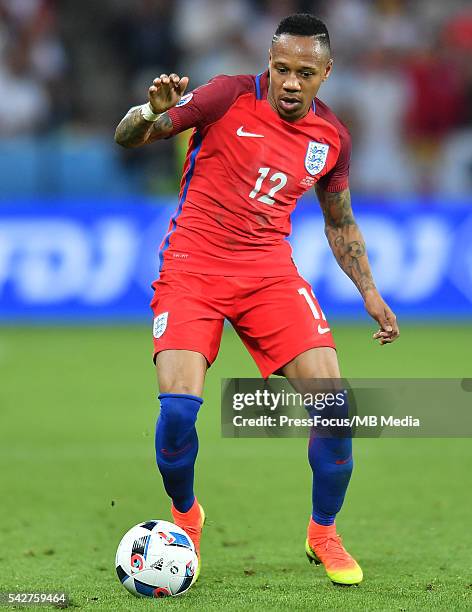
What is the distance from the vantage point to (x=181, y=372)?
16.9ft

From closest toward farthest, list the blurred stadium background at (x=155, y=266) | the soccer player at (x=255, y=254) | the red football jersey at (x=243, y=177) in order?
the soccer player at (x=255, y=254) < the red football jersey at (x=243, y=177) < the blurred stadium background at (x=155, y=266)

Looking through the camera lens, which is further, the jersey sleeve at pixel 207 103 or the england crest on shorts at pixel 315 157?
the england crest on shorts at pixel 315 157

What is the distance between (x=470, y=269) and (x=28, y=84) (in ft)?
18.1

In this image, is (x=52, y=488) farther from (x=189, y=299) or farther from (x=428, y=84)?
(x=428, y=84)

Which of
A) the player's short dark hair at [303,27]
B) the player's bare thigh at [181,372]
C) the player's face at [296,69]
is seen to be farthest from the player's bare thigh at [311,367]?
the player's short dark hair at [303,27]

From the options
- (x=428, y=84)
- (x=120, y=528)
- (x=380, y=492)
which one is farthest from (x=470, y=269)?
(x=120, y=528)

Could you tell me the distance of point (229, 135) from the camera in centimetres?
539

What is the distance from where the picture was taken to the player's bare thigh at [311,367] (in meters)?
5.26

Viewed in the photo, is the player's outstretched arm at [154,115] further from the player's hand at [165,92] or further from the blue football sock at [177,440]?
the blue football sock at [177,440]

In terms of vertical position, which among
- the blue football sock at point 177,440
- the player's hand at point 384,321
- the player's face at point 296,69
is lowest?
the blue football sock at point 177,440

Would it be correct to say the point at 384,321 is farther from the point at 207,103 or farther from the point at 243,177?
the point at 207,103

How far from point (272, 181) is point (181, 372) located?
939 mm

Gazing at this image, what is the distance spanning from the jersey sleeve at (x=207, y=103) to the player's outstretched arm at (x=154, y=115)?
0.24 ft

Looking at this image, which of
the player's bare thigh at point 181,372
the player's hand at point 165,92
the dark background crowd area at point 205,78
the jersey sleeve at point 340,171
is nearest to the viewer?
the player's hand at point 165,92
